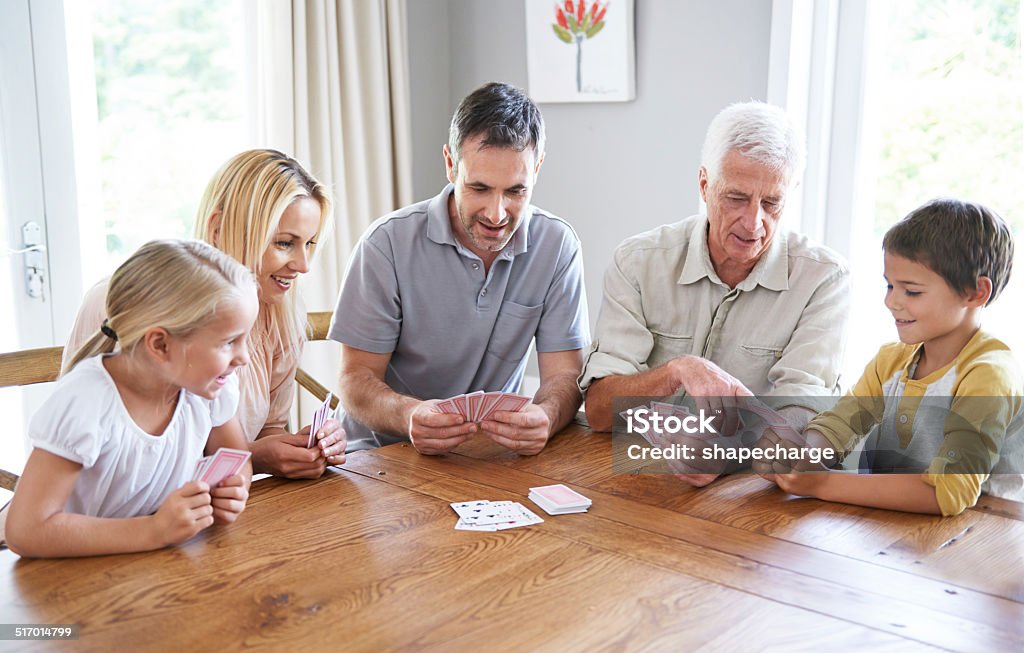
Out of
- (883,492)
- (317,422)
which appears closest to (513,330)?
(317,422)

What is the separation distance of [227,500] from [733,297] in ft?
4.10


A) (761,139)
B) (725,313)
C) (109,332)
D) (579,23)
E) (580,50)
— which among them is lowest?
(725,313)

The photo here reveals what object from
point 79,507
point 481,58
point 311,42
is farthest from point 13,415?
point 481,58

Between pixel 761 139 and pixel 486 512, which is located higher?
pixel 761 139

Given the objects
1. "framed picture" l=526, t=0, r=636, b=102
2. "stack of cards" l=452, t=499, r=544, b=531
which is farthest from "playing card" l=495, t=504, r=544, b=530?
"framed picture" l=526, t=0, r=636, b=102

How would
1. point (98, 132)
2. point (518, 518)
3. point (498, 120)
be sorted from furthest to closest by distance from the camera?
1. point (98, 132)
2. point (498, 120)
3. point (518, 518)

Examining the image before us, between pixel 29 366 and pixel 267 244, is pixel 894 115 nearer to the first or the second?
pixel 267 244

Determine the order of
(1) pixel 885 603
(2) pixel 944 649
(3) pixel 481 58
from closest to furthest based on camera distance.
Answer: (2) pixel 944 649 < (1) pixel 885 603 < (3) pixel 481 58

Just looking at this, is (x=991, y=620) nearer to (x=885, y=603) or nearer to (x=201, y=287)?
(x=885, y=603)

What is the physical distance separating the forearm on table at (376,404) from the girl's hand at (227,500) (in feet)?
2.01

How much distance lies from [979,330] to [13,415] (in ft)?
10.00

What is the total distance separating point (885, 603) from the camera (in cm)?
126

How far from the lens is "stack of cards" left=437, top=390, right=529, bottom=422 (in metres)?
1.89

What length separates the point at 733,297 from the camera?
86.0 inches
